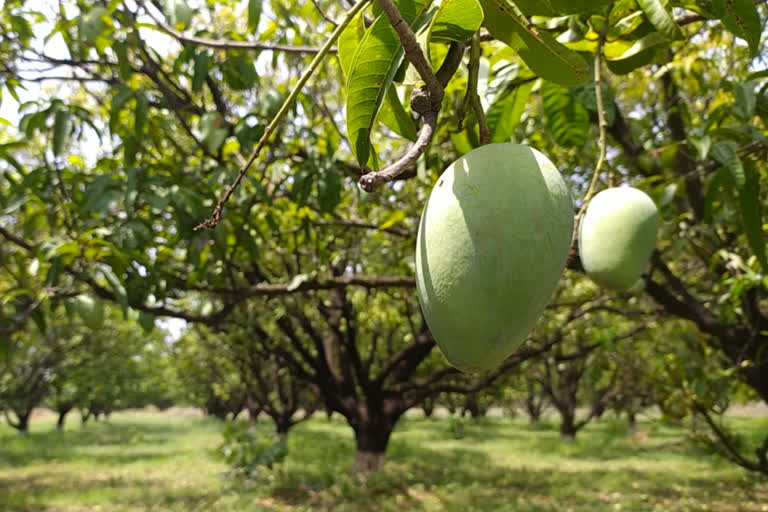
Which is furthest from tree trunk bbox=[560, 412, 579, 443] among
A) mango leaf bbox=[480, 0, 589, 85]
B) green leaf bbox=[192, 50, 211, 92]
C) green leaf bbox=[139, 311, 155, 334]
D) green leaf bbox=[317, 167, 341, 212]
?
mango leaf bbox=[480, 0, 589, 85]

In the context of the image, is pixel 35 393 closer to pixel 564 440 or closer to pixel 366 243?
pixel 564 440

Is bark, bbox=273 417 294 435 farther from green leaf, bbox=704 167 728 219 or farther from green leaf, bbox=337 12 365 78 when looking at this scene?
green leaf, bbox=337 12 365 78

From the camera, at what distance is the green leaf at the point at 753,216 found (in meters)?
0.97

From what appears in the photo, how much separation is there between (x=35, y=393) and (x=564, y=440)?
555 inches

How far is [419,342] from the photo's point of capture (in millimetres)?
5648

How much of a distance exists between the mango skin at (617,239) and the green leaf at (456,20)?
0.41 metres

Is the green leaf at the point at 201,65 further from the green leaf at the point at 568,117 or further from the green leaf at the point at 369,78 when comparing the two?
the green leaf at the point at 369,78

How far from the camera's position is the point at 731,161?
3.53 ft

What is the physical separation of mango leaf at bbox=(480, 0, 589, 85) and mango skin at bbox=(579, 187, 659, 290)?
10.0 inches

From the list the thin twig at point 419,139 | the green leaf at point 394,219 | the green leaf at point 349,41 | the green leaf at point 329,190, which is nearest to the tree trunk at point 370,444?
the green leaf at point 394,219

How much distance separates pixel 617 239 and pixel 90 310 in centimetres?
194

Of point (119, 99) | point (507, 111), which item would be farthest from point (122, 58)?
point (507, 111)

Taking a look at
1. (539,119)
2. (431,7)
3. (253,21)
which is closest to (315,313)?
(539,119)

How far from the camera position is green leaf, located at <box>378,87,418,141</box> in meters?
Answer: 0.58
